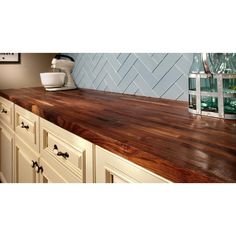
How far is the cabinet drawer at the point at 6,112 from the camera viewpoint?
1.51 m

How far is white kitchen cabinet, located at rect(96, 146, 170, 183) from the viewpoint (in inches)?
20.8

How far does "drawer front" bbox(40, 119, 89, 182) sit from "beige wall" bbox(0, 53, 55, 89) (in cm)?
117

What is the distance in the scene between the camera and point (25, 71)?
2184 mm

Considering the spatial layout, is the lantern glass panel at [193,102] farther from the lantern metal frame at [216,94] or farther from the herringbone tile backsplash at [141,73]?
the herringbone tile backsplash at [141,73]

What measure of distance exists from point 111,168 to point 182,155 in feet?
0.62

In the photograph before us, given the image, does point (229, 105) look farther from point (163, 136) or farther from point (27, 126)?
point (27, 126)

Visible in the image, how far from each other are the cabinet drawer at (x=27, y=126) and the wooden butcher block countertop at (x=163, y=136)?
12 cm

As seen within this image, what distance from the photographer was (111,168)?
2.08 feet

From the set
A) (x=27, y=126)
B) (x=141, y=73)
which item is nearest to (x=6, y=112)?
(x=27, y=126)
